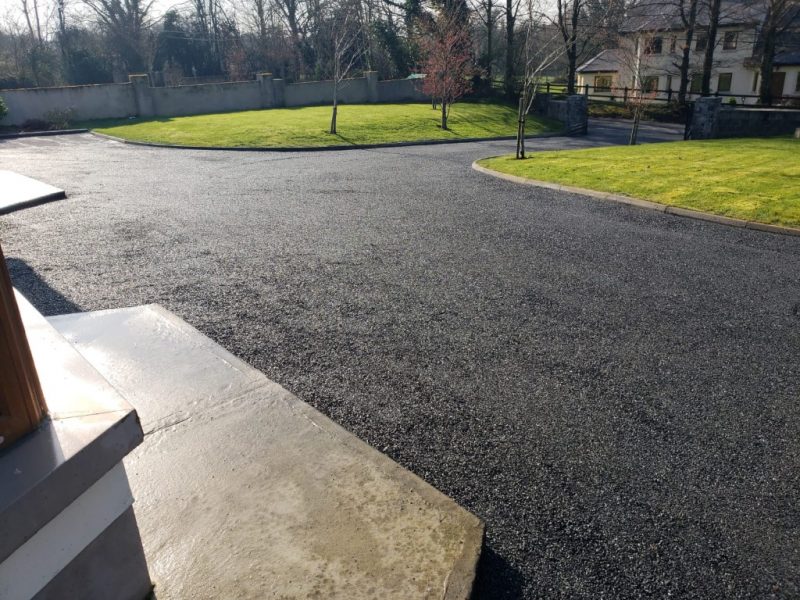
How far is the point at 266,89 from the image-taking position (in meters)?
31.2

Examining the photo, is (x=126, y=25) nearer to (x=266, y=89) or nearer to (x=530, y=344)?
(x=266, y=89)

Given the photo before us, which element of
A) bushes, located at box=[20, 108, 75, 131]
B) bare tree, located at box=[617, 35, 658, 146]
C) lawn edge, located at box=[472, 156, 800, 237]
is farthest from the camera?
bushes, located at box=[20, 108, 75, 131]

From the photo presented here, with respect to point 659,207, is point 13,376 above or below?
above

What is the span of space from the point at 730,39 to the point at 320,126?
107 ft

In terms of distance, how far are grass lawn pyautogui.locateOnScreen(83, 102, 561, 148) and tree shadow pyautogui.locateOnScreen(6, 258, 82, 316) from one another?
13.5 metres

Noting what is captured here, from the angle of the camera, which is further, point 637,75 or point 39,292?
point 637,75

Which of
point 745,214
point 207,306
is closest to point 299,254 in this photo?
point 207,306

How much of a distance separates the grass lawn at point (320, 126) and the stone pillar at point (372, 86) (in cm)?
237

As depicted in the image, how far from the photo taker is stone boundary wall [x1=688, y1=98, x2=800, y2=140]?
70.0ft

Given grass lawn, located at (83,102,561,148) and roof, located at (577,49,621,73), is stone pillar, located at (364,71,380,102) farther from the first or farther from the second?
roof, located at (577,49,621,73)

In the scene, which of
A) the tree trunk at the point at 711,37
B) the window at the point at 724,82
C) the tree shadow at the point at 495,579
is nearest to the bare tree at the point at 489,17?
the tree trunk at the point at 711,37

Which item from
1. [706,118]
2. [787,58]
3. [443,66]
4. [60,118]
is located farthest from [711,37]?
[60,118]

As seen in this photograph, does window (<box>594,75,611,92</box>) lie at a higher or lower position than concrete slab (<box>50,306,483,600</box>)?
higher

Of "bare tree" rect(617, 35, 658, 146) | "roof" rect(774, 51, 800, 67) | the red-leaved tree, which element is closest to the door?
"roof" rect(774, 51, 800, 67)
